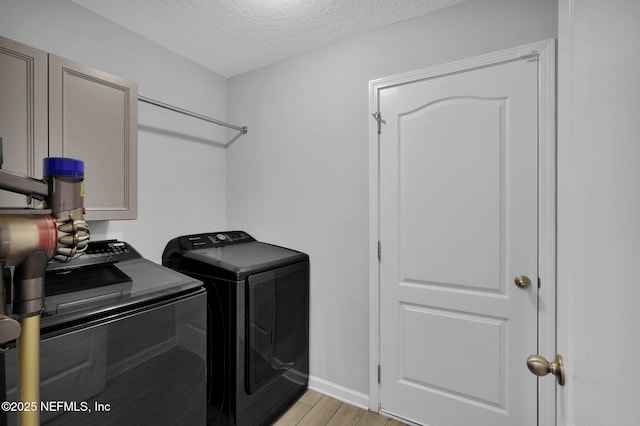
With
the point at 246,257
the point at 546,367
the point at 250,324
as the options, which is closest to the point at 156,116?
the point at 246,257

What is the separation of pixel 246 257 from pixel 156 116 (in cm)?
129

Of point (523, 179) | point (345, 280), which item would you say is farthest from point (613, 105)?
point (345, 280)

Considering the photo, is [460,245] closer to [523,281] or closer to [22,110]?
[523,281]

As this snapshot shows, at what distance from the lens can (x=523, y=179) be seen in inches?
63.9

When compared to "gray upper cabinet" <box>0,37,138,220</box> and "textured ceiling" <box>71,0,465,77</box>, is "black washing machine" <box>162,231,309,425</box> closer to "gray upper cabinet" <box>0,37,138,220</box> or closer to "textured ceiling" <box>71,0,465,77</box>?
"gray upper cabinet" <box>0,37,138,220</box>

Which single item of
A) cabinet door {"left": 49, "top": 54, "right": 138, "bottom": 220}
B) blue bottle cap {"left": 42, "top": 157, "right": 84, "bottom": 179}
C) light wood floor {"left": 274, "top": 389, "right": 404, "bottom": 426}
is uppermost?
cabinet door {"left": 49, "top": 54, "right": 138, "bottom": 220}

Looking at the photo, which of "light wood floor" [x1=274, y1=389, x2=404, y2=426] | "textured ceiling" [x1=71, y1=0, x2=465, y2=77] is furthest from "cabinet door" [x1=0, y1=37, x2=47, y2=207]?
"light wood floor" [x1=274, y1=389, x2=404, y2=426]

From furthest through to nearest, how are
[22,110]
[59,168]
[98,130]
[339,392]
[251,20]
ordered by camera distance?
[339,392]
[251,20]
[98,130]
[22,110]
[59,168]

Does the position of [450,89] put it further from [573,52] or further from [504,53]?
[573,52]

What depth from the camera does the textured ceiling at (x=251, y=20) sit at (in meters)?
1.83

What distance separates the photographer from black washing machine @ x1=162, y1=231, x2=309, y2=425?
1.79 m

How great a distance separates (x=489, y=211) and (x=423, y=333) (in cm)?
86

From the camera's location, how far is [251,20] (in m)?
1.98

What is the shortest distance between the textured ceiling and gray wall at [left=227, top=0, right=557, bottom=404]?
0.10 metres
